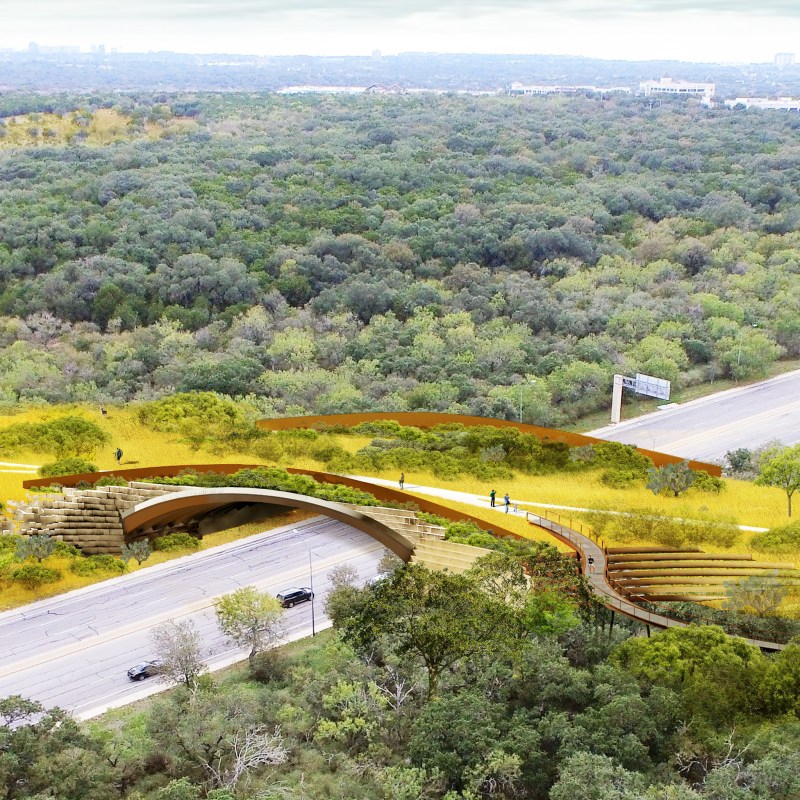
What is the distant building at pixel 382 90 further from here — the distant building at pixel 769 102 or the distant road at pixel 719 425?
the distant road at pixel 719 425

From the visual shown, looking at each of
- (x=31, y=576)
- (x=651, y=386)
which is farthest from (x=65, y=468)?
(x=651, y=386)

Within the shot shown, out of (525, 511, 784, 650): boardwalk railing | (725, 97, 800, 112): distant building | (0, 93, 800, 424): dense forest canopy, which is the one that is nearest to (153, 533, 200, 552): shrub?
(525, 511, 784, 650): boardwalk railing

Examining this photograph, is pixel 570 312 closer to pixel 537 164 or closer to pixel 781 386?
pixel 781 386

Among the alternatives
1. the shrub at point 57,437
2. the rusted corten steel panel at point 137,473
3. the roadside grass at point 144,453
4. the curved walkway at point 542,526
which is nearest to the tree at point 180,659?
the curved walkway at point 542,526

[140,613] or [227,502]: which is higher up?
[227,502]

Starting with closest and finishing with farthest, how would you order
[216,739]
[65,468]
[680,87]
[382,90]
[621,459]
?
[216,739] < [65,468] < [621,459] < [382,90] < [680,87]

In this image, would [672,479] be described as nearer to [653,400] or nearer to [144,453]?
[144,453]

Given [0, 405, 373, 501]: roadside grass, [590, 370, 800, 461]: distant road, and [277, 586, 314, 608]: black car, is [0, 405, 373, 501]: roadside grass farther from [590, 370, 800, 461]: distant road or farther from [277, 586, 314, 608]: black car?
[590, 370, 800, 461]: distant road
